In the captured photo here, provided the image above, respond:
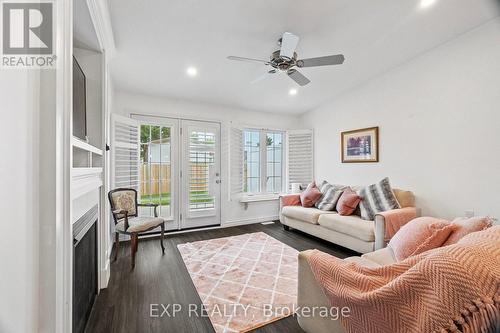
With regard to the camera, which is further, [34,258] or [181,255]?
[181,255]

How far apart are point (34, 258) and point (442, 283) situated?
4.92 feet

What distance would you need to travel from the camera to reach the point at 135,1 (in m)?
1.98

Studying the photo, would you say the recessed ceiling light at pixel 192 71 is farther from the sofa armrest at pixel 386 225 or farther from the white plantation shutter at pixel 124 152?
the sofa armrest at pixel 386 225

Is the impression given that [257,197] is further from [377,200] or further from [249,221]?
[377,200]

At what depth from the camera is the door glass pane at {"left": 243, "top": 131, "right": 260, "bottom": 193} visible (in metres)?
4.73

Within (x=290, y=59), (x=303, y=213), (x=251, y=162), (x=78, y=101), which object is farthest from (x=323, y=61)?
(x=251, y=162)

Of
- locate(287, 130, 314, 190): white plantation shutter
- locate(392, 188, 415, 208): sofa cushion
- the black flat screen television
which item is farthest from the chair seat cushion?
locate(392, 188, 415, 208): sofa cushion

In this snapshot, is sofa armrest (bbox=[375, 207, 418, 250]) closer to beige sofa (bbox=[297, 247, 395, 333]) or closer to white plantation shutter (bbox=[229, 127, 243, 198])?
beige sofa (bbox=[297, 247, 395, 333])

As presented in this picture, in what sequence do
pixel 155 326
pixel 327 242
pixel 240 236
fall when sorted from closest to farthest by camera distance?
pixel 155 326
pixel 327 242
pixel 240 236

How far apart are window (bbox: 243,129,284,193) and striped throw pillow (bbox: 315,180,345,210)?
1237 millimetres

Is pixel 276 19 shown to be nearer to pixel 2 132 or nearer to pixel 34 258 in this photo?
pixel 2 132

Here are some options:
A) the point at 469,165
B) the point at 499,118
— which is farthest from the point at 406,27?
the point at 469,165

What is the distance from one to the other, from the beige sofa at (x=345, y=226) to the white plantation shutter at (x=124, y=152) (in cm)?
271

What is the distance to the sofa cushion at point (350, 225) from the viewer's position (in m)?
2.81
